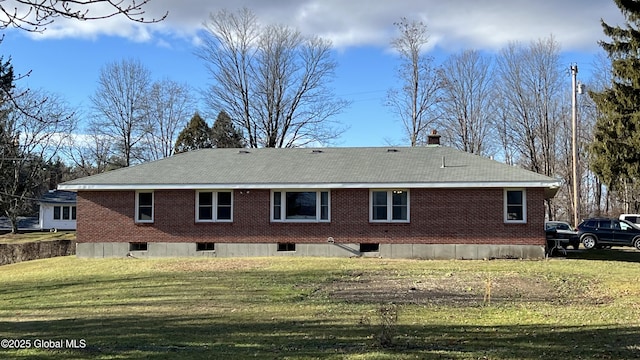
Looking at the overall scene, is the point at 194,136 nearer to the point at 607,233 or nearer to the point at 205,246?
the point at 205,246

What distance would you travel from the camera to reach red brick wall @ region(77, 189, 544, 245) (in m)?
23.6

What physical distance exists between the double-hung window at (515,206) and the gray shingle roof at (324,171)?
2.30ft

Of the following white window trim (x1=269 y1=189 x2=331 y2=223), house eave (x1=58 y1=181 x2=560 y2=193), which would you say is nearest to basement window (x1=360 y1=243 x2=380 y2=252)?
white window trim (x1=269 y1=189 x2=331 y2=223)

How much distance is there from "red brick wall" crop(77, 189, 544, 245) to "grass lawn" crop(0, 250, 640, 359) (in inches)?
90.5

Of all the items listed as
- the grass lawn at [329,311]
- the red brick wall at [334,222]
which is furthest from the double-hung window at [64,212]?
the grass lawn at [329,311]

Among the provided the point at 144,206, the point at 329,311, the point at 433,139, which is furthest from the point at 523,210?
the point at 144,206

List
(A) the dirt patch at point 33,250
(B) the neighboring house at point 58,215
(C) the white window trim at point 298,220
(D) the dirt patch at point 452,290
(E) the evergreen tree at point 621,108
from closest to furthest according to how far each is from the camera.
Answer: (D) the dirt patch at point 452,290, (E) the evergreen tree at point 621,108, (C) the white window trim at point 298,220, (A) the dirt patch at point 33,250, (B) the neighboring house at point 58,215

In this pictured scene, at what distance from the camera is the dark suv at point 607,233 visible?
1192 inches

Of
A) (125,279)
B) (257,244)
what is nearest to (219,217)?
(257,244)

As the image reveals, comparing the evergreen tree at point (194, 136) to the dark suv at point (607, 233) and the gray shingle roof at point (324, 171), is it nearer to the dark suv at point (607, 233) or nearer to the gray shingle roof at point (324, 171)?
the gray shingle roof at point (324, 171)

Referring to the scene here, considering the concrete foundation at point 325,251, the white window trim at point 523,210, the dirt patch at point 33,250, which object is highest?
the white window trim at point 523,210

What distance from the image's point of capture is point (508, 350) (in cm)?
774

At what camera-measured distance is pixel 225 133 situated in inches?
2095

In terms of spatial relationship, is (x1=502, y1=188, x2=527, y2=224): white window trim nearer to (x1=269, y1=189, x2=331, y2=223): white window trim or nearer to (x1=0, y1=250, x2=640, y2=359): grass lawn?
(x1=0, y1=250, x2=640, y2=359): grass lawn
